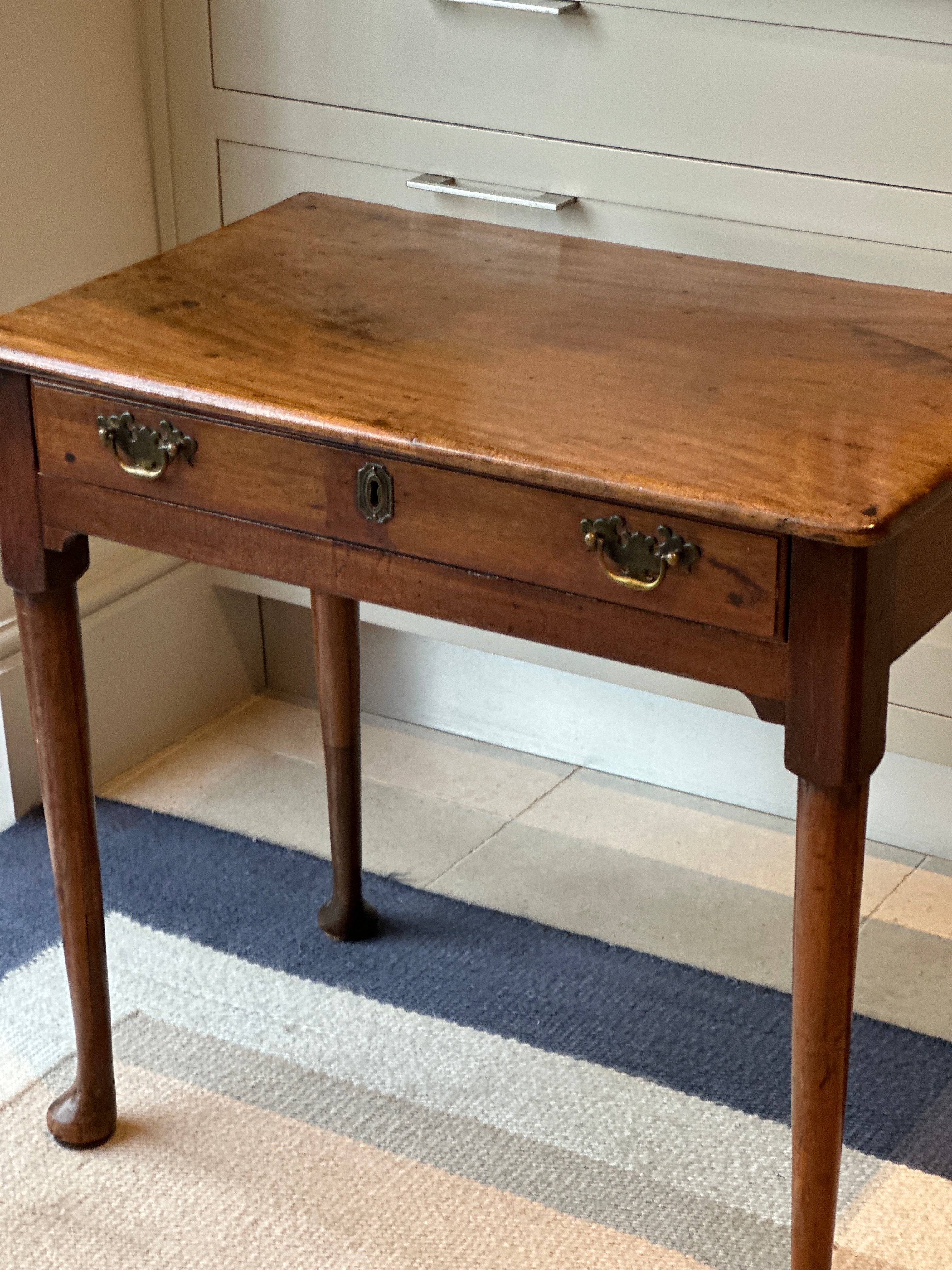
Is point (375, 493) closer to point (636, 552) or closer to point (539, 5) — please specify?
point (636, 552)

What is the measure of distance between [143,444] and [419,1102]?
0.69 meters

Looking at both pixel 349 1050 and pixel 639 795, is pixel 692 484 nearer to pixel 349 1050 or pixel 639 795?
pixel 349 1050

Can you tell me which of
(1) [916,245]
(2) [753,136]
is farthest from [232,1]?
(1) [916,245]

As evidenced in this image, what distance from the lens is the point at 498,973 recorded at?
68.3 inches

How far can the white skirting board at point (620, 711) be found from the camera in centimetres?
184

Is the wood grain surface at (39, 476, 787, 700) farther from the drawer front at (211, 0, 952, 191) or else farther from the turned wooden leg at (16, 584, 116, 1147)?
the drawer front at (211, 0, 952, 191)

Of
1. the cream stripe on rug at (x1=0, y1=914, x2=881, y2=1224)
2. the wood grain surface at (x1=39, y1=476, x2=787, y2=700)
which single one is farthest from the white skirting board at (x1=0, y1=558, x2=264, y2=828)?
the wood grain surface at (x1=39, y1=476, x2=787, y2=700)

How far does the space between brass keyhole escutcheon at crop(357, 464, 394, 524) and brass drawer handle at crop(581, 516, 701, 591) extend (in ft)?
0.46

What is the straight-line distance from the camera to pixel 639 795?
207cm

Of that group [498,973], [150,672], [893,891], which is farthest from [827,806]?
[150,672]

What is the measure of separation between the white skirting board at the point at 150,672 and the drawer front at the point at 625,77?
25.7 inches

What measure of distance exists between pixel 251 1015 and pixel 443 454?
0.80 m

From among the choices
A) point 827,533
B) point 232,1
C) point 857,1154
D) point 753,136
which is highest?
point 232,1

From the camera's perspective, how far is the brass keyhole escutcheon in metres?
1.11
